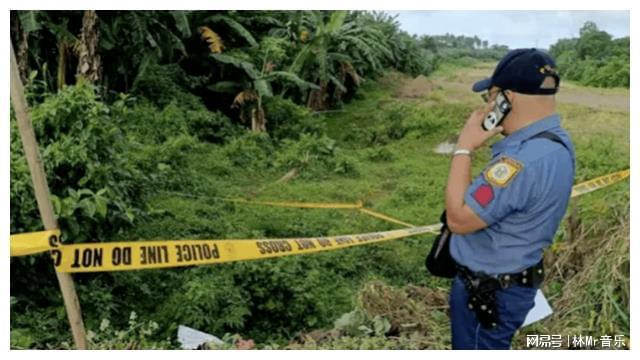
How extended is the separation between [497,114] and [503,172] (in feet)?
0.66

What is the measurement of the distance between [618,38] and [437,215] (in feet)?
5.55

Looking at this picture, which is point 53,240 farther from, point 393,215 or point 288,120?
point 288,120

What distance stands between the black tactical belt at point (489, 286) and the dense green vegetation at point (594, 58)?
1.81m

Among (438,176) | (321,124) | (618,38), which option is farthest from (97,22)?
(618,38)

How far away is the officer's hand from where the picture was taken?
2.48 meters

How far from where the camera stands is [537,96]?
8.23 feet

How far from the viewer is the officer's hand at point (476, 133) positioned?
2.48 meters

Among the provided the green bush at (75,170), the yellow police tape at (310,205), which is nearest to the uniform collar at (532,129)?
the green bush at (75,170)

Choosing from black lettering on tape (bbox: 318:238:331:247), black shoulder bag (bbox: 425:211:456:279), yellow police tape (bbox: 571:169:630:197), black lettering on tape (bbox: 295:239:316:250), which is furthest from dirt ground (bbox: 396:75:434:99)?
black shoulder bag (bbox: 425:211:456:279)

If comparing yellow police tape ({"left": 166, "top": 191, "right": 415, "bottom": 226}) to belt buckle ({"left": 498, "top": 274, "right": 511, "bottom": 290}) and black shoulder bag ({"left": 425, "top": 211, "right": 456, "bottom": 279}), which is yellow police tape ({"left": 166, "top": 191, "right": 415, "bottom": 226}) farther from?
belt buckle ({"left": 498, "top": 274, "right": 511, "bottom": 290})

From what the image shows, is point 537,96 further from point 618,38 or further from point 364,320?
point 618,38

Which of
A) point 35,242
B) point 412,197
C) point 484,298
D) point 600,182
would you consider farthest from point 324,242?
point 412,197

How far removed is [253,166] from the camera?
20.2ft

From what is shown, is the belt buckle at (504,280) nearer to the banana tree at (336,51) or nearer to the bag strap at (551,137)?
the bag strap at (551,137)
